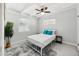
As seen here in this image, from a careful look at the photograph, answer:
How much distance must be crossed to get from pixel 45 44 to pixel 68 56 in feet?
1.48

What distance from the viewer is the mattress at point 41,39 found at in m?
1.50

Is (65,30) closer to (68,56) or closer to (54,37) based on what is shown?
(54,37)

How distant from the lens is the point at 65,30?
150cm

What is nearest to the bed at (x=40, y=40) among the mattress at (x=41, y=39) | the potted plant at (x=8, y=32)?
the mattress at (x=41, y=39)

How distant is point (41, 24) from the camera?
1542 mm

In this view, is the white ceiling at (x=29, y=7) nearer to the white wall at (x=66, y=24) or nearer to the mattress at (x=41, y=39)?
the white wall at (x=66, y=24)

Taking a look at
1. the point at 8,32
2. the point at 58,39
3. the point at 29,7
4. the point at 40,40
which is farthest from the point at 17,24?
the point at 58,39

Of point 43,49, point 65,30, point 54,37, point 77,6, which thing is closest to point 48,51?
point 43,49

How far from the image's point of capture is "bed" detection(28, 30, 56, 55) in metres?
1.50

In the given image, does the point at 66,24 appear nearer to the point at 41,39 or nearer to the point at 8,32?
the point at 41,39

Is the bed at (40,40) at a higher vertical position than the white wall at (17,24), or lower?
lower

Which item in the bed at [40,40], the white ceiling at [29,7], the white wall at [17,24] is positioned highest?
the white ceiling at [29,7]

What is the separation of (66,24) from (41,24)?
45 cm

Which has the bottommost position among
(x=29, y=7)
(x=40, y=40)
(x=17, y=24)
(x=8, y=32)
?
(x=40, y=40)
